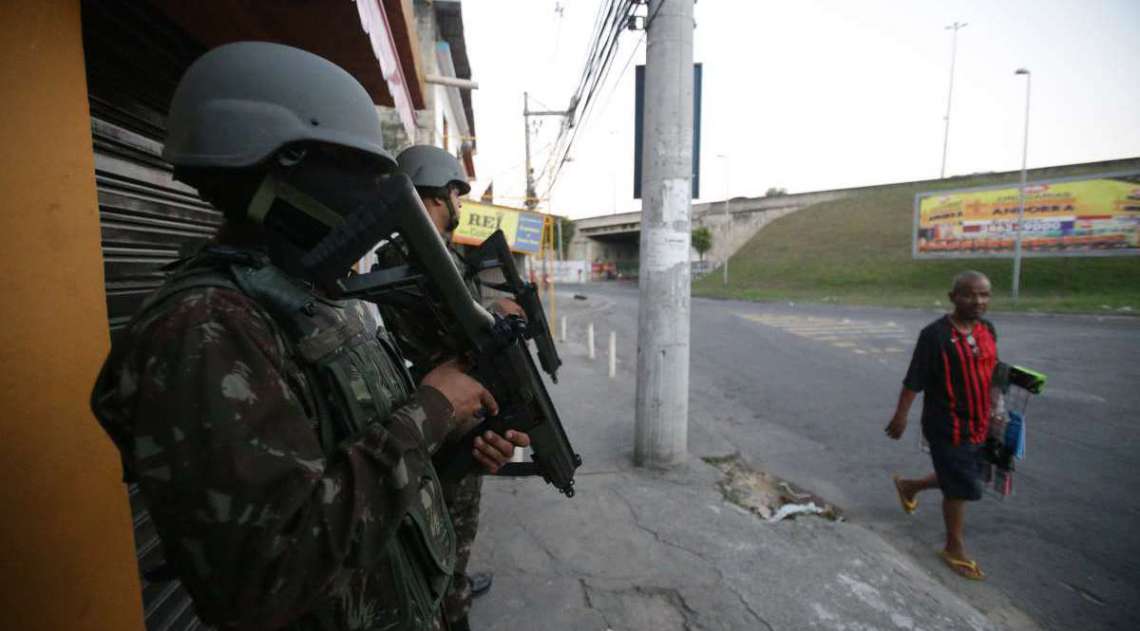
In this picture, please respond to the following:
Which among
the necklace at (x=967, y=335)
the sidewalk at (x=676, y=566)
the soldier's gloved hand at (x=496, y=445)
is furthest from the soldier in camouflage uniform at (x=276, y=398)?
the necklace at (x=967, y=335)

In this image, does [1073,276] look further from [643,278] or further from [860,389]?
[643,278]

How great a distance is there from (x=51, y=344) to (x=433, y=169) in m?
1.76

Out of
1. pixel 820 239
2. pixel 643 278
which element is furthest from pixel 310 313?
pixel 820 239

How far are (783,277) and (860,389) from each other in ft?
91.8

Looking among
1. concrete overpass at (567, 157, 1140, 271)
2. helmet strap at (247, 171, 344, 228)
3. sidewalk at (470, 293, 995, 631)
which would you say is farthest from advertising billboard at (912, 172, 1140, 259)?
helmet strap at (247, 171, 344, 228)

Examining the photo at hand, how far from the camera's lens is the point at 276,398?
942 millimetres

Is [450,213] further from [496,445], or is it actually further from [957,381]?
A: [957,381]

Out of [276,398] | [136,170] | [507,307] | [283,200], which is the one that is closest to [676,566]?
[507,307]

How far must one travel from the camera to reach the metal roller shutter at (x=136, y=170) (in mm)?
1805

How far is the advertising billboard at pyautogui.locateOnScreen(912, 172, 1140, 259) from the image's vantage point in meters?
21.5

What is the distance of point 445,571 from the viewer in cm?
131

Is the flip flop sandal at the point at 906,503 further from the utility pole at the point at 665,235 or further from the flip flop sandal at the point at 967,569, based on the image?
the utility pole at the point at 665,235

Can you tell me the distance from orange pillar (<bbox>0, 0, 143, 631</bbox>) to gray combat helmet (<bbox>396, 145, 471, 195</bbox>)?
140cm

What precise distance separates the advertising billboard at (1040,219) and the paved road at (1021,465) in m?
14.4
